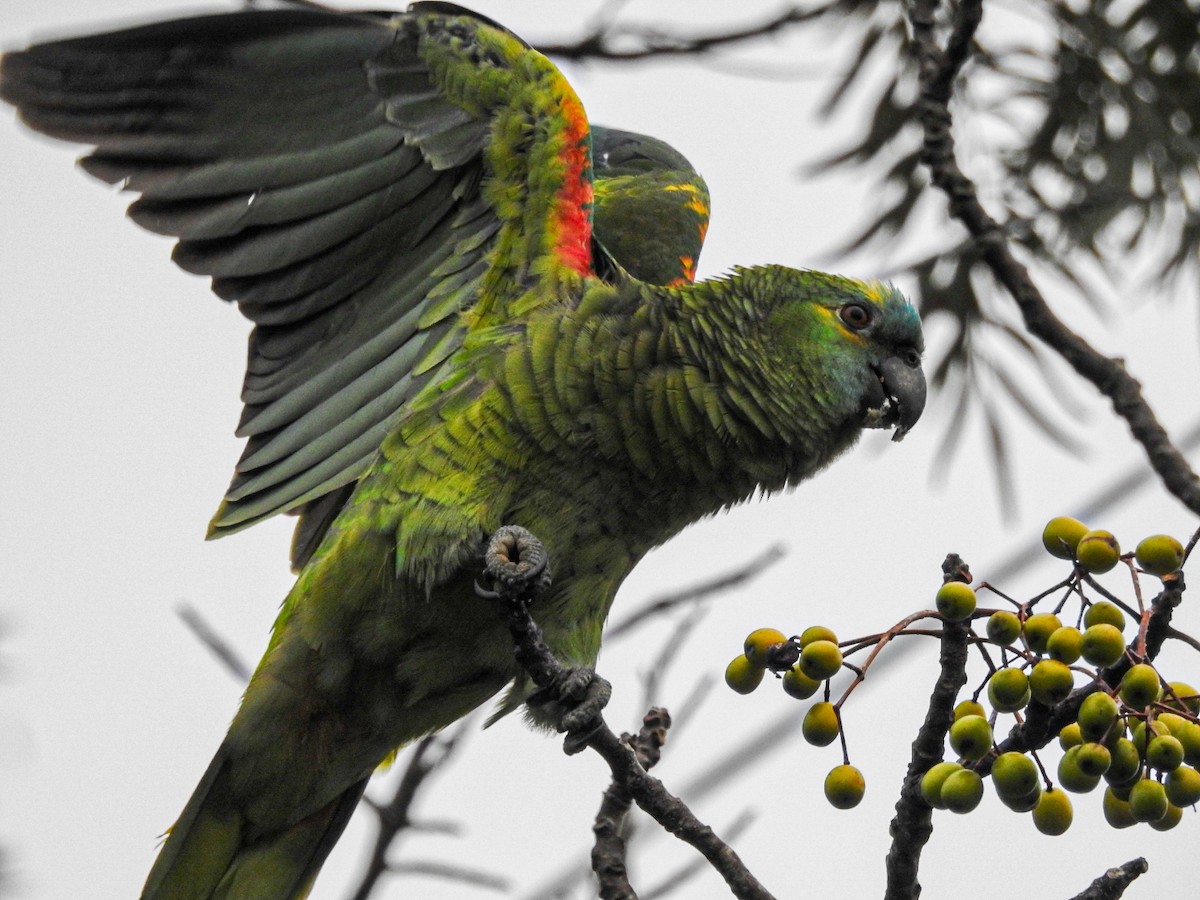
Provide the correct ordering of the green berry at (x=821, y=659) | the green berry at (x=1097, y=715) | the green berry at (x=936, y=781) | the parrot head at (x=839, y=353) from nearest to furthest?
the green berry at (x=1097, y=715)
the green berry at (x=936, y=781)
the green berry at (x=821, y=659)
the parrot head at (x=839, y=353)

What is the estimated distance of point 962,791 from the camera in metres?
1.87

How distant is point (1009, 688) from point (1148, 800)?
9.5 inches

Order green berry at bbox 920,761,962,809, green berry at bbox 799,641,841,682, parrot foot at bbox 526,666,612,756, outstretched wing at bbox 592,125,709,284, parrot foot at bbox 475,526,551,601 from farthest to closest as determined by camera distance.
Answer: outstretched wing at bbox 592,125,709,284, parrot foot at bbox 526,666,612,756, parrot foot at bbox 475,526,551,601, green berry at bbox 799,641,841,682, green berry at bbox 920,761,962,809

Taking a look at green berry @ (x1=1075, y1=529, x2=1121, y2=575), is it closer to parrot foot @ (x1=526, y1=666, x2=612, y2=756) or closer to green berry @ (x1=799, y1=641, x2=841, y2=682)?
green berry @ (x1=799, y1=641, x2=841, y2=682)

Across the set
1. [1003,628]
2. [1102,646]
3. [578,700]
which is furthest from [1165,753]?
[578,700]

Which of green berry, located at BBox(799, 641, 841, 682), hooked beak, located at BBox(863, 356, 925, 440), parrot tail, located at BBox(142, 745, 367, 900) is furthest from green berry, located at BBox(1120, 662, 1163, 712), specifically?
parrot tail, located at BBox(142, 745, 367, 900)

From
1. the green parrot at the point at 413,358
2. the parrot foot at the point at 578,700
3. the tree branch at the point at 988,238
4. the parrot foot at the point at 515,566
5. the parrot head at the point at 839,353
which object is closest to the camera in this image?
the parrot foot at the point at 515,566

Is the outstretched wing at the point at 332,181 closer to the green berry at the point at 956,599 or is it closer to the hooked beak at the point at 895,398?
the hooked beak at the point at 895,398

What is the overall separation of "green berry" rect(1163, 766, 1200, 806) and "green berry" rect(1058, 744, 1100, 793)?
10cm

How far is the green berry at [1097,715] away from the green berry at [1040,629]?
11cm

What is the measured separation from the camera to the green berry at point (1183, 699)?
1924mm

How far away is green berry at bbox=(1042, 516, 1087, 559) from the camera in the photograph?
1990mm

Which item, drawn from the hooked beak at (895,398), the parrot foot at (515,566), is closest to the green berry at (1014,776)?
the parrot foot at (515,566)

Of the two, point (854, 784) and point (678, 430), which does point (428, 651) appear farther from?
point (854, 784)
